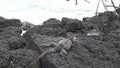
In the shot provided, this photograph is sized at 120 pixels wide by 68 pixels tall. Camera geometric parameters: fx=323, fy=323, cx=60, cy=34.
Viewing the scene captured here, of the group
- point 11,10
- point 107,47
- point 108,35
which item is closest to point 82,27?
point 108,35

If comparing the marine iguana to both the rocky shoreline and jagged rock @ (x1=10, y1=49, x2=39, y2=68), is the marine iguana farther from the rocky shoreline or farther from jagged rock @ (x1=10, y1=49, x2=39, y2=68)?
jagged rock @ (x1=10, y1=49, x2=39, y2=68)

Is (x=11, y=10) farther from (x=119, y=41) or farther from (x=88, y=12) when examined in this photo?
(x=119, y=41)

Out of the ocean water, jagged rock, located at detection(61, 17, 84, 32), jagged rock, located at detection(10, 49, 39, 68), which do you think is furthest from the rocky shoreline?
the ocean water

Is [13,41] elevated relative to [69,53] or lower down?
elevated

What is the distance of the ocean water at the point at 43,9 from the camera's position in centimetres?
1955

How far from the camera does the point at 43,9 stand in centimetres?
2181

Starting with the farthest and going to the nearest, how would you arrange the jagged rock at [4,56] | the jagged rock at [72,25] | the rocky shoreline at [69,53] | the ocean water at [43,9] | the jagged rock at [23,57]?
the ocean water at [43,9] < the jagged rock at [72,25] < the jagged rock at [23,57] < the jagged rock at [4,56] < the rocky shoreline at [69,53]

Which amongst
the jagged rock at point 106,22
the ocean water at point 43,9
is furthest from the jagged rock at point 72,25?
the ocean water at point 43,9

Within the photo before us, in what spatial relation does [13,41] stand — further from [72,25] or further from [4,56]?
[72,25]

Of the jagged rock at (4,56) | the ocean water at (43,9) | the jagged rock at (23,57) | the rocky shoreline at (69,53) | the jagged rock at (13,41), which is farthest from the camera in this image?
the ocean water at (43,9)

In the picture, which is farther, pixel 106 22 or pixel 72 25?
pixel 106 22

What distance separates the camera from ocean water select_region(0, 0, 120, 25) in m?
19.5

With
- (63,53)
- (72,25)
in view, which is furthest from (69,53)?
(72,25)

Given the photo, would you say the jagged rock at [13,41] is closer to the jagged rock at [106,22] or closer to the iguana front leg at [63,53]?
the iguana front leg at [63,53]
